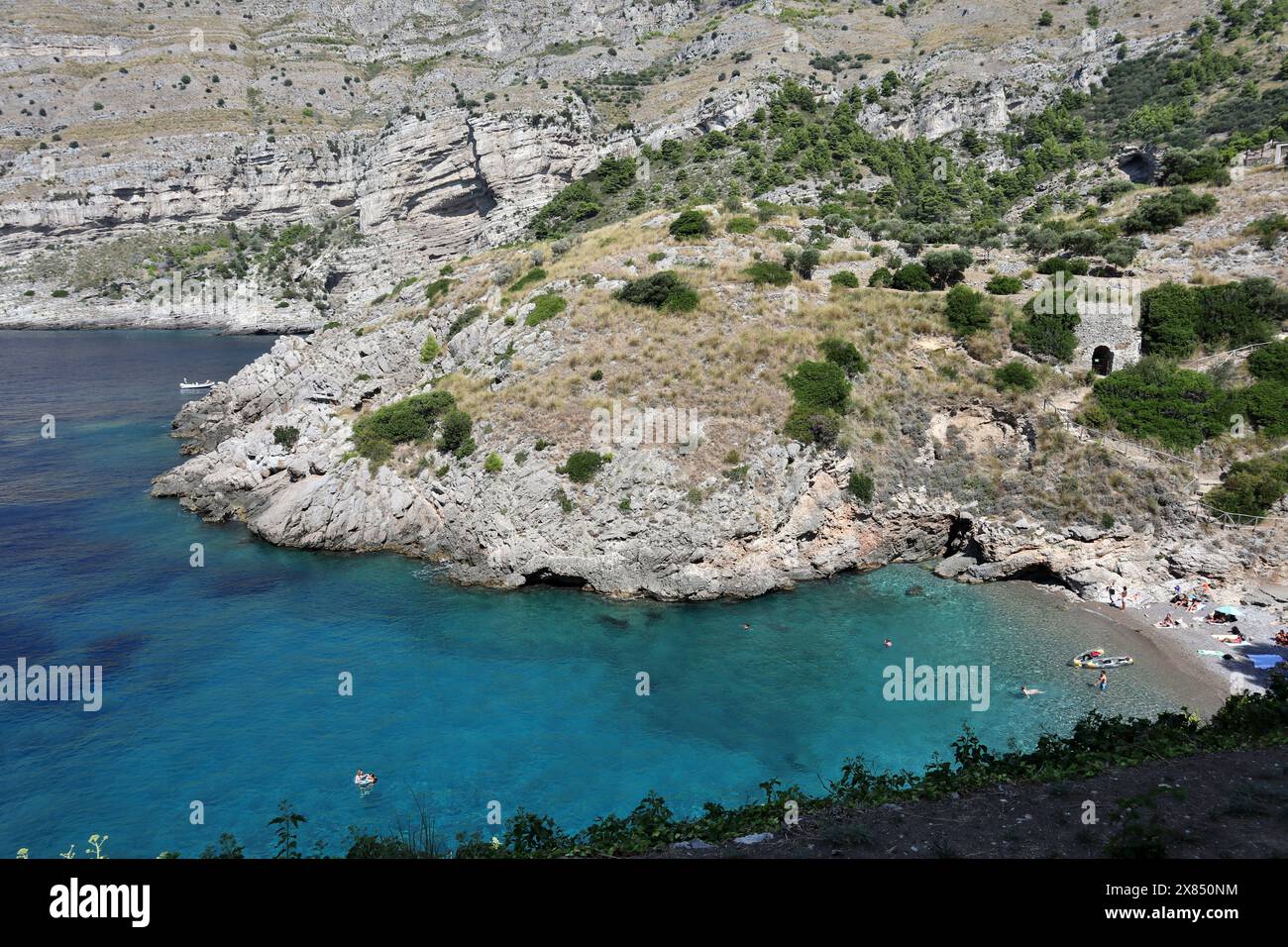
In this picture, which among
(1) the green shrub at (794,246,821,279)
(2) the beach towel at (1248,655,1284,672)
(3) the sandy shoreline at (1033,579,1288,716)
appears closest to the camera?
(3) the sandy shoreline at (1033,579,1288,716)

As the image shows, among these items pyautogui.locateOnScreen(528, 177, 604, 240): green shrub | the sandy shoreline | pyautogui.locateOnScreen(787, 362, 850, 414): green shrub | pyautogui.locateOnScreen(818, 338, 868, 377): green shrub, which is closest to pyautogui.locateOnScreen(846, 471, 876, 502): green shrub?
pyautogui.locateOnScreen(787, 362, 850, 414): green shrub

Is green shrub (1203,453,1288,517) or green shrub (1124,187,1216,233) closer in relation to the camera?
green shrub (1203,453,1288,517)

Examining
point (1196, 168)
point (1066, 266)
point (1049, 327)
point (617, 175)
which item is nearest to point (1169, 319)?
point (1049, 327)

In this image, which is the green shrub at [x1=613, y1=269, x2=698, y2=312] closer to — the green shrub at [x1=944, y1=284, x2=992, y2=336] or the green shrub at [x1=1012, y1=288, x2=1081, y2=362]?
the green shrub at [x1=944, y1=284, x2=992, y2=336]

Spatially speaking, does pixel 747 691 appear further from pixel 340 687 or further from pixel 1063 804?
pixel 340 687

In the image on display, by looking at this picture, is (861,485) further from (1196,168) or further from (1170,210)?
(1196,168)
